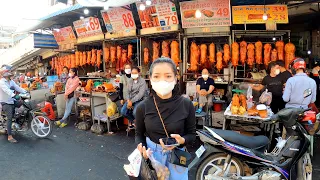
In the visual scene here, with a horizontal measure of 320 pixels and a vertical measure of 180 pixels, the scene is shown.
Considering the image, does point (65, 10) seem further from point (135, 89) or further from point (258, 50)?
point (258, 50)

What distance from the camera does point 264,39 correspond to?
7090 mm

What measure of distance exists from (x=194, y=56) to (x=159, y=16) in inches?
66.1

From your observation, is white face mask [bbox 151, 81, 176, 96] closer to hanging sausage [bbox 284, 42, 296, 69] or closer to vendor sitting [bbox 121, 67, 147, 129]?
vendor sitting [bbox 121, 67, 147, 129]

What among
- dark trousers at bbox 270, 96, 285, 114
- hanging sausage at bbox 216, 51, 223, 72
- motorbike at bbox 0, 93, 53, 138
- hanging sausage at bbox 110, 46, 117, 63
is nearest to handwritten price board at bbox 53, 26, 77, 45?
hanging sausage at bbox 110, 46, 117, 63

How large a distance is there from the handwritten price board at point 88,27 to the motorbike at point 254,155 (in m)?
7.21

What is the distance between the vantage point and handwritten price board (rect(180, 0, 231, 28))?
6043 mm

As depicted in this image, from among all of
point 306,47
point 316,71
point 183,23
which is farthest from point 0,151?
point 306,47

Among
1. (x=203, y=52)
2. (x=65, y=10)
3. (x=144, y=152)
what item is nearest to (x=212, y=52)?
(x=203, y=52)

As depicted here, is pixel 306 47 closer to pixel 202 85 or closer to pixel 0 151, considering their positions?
pixel 202 85

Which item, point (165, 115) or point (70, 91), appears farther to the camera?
point (70, 91)

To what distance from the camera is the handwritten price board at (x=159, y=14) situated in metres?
6.61

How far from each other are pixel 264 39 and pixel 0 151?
7.96 meters

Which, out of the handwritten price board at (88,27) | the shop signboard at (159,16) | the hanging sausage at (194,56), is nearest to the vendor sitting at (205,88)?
the hanging sausage at (194,56)

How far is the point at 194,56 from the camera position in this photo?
6.74m
